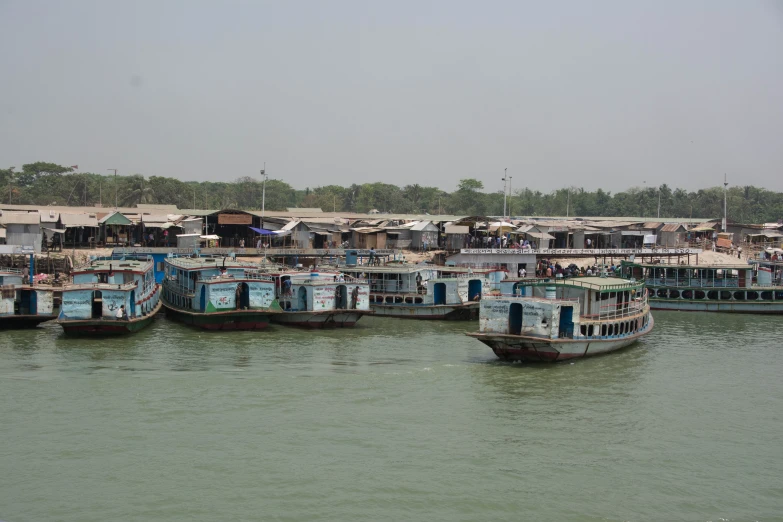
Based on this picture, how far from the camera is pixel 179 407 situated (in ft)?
59.4

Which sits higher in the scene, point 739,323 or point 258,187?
point 258,187

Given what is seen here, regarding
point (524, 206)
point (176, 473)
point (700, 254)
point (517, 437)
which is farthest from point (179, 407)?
point (524, 206)

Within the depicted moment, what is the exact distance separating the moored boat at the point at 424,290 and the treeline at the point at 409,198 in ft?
156

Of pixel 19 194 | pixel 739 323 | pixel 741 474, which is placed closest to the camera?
pixel 741 474

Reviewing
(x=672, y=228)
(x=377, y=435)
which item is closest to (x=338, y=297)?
(x=377, y=435)

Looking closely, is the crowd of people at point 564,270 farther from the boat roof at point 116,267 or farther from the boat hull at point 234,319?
the boat roof at point 116,267

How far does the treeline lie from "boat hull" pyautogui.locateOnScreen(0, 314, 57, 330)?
1959 inches

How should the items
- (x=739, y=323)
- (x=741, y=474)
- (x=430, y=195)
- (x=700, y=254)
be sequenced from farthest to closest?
(x=430, y=195) < (x=700, y=254) < (x=739, y=323) < (x=741, y=474)

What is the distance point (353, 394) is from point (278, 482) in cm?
548

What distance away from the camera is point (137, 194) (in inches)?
2896

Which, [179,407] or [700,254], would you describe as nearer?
[179,407]

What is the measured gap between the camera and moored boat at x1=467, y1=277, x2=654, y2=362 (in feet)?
75.6

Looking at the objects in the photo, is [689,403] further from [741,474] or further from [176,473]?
[176,473]

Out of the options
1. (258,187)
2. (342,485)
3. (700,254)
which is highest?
(258,187)
